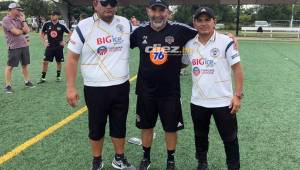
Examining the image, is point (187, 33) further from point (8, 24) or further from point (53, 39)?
point (53, 39)

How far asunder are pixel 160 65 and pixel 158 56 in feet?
0.32

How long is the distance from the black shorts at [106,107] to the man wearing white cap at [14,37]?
5.27m

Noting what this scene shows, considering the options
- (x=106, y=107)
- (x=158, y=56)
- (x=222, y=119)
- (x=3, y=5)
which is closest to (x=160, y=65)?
Answer: (x=158, y=56)

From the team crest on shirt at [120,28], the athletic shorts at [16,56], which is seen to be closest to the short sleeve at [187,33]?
the team crest on shirt at [120,28]

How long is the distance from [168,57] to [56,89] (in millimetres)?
Answer: 5797

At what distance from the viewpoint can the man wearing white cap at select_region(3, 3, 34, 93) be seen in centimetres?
912

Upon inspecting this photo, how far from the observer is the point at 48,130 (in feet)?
20.0

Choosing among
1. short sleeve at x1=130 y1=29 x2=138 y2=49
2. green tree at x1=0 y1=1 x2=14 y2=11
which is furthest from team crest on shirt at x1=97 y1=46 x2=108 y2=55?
green tree at x1=0 y1=1 x2=14 y2=11

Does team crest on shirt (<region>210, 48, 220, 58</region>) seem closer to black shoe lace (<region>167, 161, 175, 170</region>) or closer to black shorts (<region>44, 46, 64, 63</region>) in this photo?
black shoe lace (<region>167, 161, 175, 170</region>)

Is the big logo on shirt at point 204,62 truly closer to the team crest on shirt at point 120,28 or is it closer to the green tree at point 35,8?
the team crest on shirt at point 120,28

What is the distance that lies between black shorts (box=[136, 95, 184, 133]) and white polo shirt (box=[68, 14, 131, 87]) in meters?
0.36

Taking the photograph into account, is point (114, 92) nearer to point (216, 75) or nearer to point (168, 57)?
point (168, 57)

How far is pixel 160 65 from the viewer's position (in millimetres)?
4262


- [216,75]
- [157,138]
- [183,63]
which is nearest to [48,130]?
[157,138]
